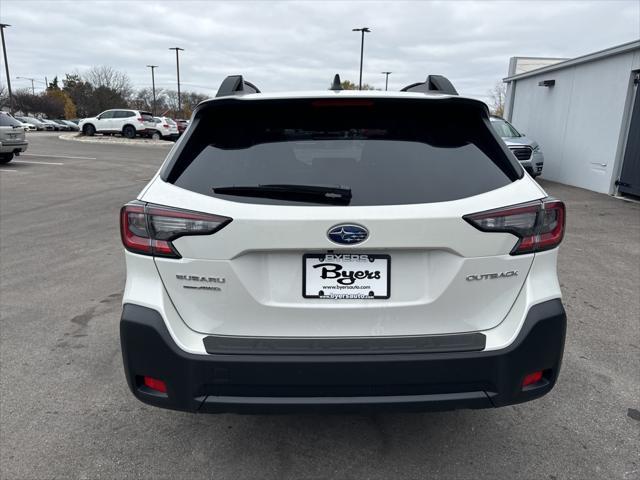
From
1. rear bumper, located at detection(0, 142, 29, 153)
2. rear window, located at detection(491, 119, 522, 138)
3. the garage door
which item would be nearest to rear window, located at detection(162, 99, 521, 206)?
the garage door

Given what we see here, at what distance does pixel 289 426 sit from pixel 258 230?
1398mm

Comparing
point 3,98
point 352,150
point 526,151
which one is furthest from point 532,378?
point 3,98

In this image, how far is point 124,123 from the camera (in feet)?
103

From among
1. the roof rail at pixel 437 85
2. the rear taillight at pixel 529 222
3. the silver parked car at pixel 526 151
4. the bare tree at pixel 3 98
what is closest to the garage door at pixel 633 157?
the silver parked car at pixel 526 151

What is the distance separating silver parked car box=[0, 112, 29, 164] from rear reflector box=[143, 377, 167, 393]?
695 inches

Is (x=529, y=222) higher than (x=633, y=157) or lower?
higher

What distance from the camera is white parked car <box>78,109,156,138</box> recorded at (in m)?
30.8

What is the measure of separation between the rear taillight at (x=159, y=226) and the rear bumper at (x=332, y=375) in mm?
270

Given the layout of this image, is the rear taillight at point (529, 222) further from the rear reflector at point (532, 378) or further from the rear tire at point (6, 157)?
the rear tire at point (6, 157)

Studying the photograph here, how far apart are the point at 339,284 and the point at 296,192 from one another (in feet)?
1.37

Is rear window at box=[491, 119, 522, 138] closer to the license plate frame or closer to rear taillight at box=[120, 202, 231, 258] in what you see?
the license plate frame

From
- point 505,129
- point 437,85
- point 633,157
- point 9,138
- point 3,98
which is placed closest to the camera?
point 437,85

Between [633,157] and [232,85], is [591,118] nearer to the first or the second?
[633,157]

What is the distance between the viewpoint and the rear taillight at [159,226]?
198cm
